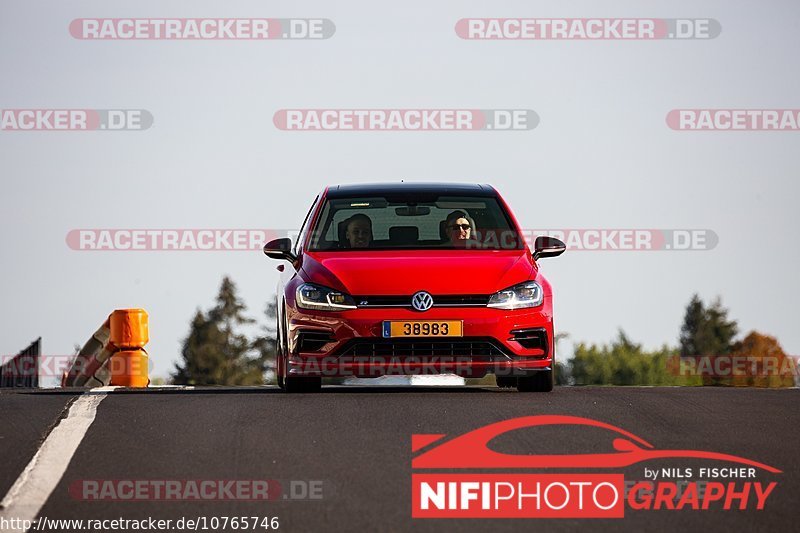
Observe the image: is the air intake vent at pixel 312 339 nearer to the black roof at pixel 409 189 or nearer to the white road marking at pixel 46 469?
the black roof at pixel 409 189

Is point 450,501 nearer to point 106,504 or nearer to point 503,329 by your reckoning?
point 106,504

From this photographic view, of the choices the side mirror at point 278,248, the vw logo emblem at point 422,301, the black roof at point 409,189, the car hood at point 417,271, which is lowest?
the vw logo emblem at point 422,301

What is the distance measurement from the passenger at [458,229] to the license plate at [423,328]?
1231mm

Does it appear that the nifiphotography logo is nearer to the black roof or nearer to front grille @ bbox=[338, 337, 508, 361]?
front grille @ bbox=[338, 337, 508, 361]

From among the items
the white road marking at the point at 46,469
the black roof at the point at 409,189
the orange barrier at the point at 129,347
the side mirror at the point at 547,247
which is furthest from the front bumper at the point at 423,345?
the orange barrier at the point at 129,347

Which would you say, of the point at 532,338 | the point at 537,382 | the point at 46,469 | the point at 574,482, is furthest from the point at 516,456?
the point at 537,382

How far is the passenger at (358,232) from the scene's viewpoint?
1301 centimetres

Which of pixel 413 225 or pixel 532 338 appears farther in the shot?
pixel 413 225

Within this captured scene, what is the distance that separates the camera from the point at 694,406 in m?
11.0

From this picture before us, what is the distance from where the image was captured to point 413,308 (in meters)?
12.0

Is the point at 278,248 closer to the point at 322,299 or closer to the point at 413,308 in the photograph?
the point at 322,299

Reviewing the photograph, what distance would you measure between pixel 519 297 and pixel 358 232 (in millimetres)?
1661

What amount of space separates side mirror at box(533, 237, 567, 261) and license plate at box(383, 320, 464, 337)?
4.74 feet

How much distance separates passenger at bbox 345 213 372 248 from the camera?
13.0m
